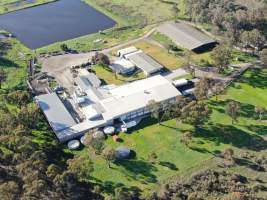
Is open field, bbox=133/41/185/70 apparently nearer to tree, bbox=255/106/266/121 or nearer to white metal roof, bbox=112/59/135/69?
white metal roof, bbox=112/59/135/69

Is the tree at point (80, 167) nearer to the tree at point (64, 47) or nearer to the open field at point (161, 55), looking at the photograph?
the open field at point (161, 55)

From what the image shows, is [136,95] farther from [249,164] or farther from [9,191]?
[9,191]

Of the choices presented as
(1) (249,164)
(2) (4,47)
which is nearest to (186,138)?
(1) (249,164)

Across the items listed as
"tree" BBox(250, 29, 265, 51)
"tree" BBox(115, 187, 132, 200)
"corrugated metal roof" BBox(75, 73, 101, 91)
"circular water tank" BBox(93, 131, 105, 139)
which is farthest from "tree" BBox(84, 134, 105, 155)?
"tree" BBox(250, 29, 265, 51)

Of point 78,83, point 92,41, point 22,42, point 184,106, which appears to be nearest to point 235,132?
point 184,106

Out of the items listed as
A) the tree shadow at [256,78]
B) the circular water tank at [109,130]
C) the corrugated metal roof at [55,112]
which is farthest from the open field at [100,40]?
the circular water tank at [109,130]

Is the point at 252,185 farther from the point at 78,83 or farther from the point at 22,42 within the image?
the point at 22,42

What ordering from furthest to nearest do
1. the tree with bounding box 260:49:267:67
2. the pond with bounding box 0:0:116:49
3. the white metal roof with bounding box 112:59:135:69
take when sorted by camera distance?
the pond with bounding box 0:0:116:49 < the white metal roof with bounding box 112:59:135:69 < the tree with bounding box 260:49:267:67
